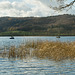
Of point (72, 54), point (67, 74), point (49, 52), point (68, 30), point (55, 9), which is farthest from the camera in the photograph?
point (68, 30)

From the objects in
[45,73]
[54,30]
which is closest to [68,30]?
[54,30]

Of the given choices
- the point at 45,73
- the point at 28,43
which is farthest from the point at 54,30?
the point at 45,73

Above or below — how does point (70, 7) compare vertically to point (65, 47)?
above

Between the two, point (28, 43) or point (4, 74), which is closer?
point (4, 74)

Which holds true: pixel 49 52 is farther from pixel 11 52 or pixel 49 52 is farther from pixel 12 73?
pixel 12 73

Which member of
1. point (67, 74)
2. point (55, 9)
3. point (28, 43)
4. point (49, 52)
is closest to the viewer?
point (67, 74)

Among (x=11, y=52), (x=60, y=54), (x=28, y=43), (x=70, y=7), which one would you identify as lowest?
(x=28, y=43)

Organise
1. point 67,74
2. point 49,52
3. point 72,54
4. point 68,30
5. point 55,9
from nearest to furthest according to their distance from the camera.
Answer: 1. point 67,74
2. point 72,54
3. point 49,52
4. point 55,9
5. point 68,30

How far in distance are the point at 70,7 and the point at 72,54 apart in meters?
9.05

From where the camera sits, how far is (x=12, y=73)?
9.39 meters

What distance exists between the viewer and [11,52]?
54.9 feet

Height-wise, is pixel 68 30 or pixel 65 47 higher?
pixel 65 47

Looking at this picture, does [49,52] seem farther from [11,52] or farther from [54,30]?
[54,30]

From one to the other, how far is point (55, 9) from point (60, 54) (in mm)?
8679
